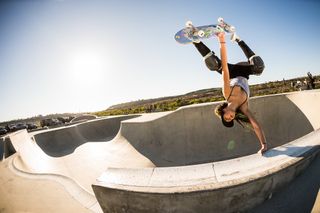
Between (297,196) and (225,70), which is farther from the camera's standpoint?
(225,70)

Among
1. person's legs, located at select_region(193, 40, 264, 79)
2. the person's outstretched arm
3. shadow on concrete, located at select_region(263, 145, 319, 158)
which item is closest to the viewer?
shadow on concrete, located at select_region(263, 145, 319, 158)

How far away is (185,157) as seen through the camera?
8406 mm

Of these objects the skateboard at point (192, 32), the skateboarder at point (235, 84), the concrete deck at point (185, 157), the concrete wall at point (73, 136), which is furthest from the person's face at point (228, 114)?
the concrete wall at point (73, 136)

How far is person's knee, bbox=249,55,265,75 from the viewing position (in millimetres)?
3534

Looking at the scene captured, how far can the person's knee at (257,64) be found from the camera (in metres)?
3.53

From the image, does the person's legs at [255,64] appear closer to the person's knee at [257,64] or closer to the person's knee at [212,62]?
the person's knee at [257,64]

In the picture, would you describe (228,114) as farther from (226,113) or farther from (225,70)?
(225,70)

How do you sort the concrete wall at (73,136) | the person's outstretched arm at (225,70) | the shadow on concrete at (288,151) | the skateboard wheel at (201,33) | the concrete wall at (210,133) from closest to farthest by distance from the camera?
the shadow on concrete at (288,151)
the person's outstretched arm at (225,70)
the skateboard wheel at (201,33)
the concrete wall at (210,133)
the concrete wall at (73,136)

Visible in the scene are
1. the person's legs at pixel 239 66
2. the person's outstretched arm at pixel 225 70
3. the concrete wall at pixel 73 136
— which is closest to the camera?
the person's outstretched arm at pixel 225 70

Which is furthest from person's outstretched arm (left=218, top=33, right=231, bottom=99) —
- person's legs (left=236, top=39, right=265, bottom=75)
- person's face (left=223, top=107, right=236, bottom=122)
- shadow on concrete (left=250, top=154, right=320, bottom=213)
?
shadow on concrete (left=250, top=154, right=320, bottom=213)

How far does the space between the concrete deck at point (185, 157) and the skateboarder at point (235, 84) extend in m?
0.67

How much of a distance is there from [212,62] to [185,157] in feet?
19.4

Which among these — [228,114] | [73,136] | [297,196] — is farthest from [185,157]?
[73,136]

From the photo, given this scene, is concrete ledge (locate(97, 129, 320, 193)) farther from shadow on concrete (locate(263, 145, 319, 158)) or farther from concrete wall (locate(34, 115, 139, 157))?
concrete wall (locate(34, 115, 139, 157))
